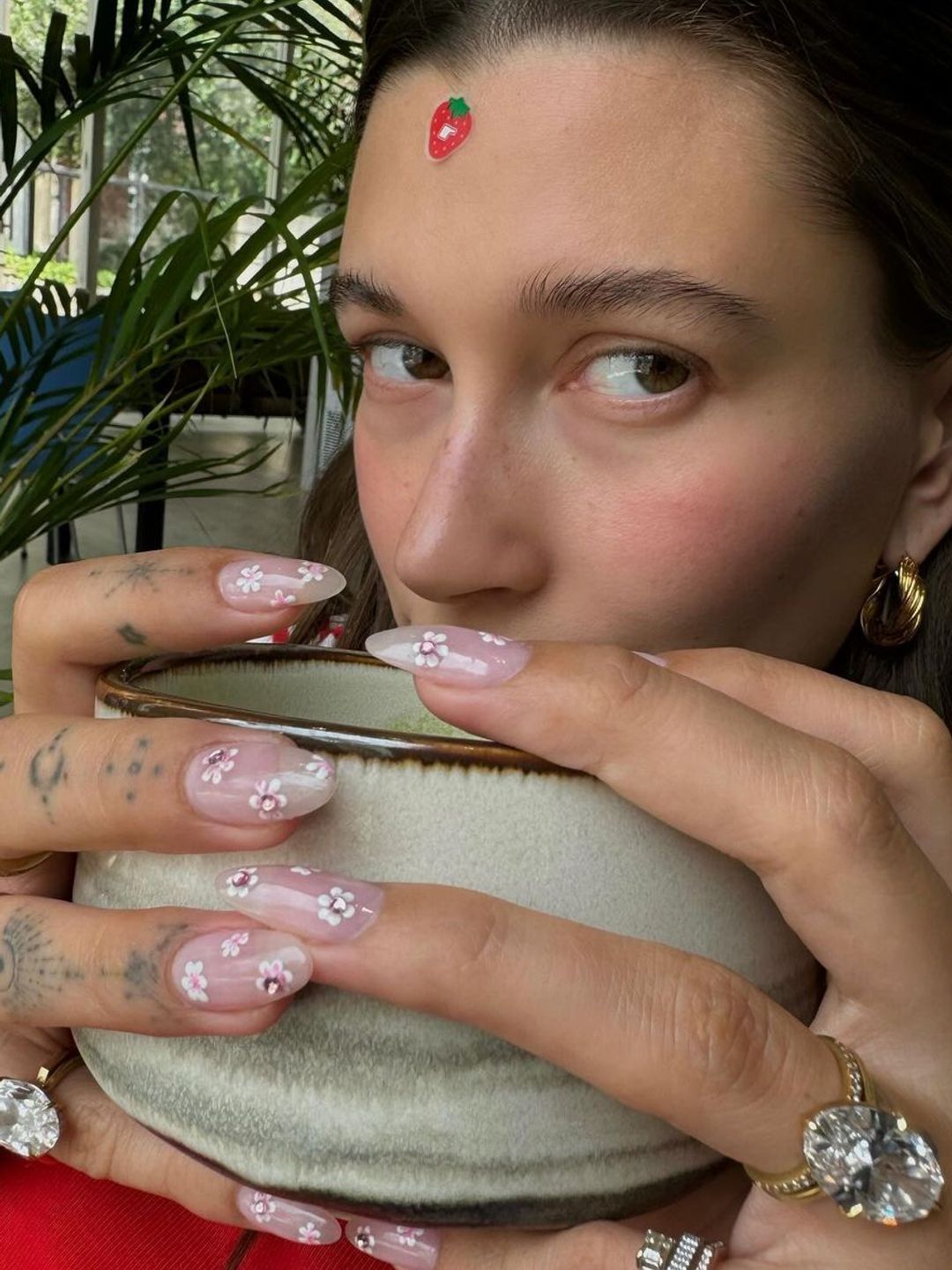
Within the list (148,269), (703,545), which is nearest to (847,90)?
(703,545)

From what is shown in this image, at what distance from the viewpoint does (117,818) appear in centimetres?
34

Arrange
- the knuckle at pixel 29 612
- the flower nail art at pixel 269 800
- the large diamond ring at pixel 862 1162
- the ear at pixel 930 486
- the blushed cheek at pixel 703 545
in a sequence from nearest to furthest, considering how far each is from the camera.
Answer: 1. the flower nail art at pixel 269 800
2. the large diamond ring at pixel 862 1162
3. the knuckle at pixel 29 612
4. the blushed cheek at pixel 703 545
5. the ear at pixel 930 486

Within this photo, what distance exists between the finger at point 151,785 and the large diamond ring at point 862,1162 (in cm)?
22

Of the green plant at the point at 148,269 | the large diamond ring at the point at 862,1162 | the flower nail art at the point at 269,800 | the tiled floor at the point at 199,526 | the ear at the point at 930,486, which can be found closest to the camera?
the flower nail art at the point at 269,800

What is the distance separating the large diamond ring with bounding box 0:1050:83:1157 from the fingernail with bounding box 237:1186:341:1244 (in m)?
0.12

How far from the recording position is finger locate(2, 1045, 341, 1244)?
466 mm

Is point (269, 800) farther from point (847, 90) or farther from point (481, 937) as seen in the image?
point (847, 90)

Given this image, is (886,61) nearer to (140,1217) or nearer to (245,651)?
(245,651)

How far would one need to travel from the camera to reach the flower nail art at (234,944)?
315 mm

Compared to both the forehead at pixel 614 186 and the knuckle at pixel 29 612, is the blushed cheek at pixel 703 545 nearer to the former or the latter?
the forehead at pixel 614 186

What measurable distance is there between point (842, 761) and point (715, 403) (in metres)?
0.28

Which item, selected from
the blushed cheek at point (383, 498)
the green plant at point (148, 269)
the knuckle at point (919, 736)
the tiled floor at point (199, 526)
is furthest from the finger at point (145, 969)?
the tiled floor at point (199, 526)

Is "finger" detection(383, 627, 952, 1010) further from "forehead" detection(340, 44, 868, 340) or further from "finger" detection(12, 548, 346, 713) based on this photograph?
"forehead" detection(340, 44, 868, 340)

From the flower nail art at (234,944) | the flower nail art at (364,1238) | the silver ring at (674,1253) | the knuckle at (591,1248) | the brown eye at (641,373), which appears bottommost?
the flower nail art at (364,1238)
